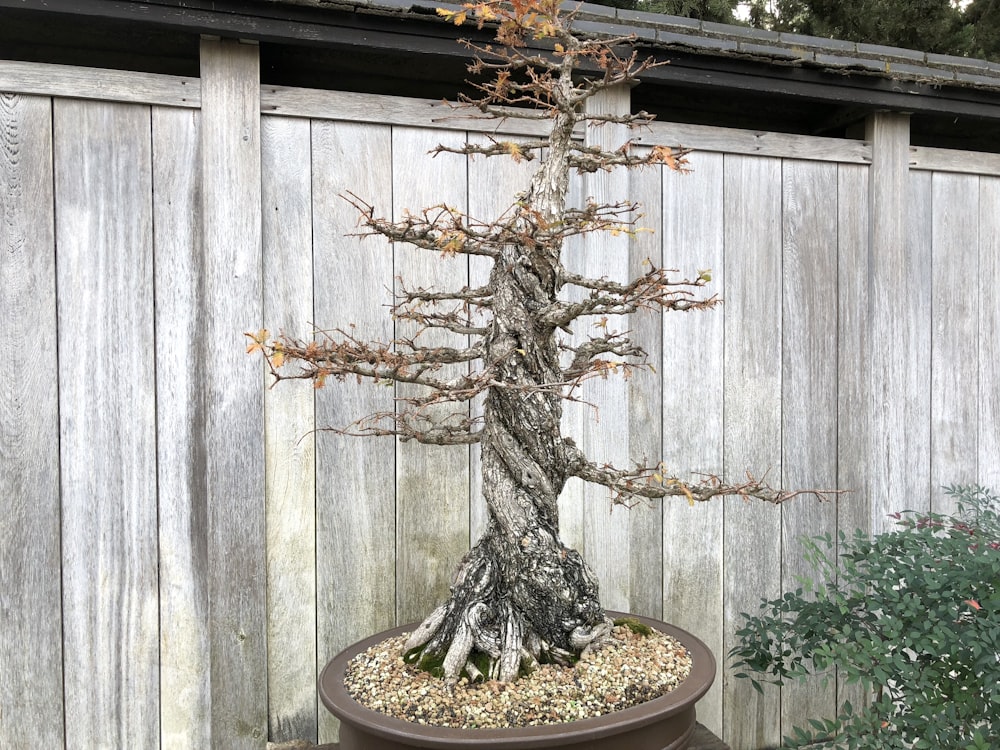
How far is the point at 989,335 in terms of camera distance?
2.56 m

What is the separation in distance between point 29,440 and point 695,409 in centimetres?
182

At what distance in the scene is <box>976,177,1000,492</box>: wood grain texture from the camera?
2545mm

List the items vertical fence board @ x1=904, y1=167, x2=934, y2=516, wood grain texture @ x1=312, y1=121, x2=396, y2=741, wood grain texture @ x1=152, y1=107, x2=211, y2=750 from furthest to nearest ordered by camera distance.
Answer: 1. vertical fence board @ x1=904, y1=167, x2=934, y2=516
2. wood grain texture @ x1=312, y1=121, x2=396, y2=741
3. wood grain texture @ x1=152, y1=107, x2=211, y2=750

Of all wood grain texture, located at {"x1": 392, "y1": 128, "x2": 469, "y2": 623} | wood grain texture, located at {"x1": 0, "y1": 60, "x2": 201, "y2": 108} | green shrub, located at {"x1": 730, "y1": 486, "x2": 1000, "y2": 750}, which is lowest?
green shrub, located at {"x1": 730, "y1": 486, "x2": 1000, "y2": 750}

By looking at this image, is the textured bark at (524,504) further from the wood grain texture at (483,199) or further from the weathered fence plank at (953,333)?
the weathered fence plank at (953,333)

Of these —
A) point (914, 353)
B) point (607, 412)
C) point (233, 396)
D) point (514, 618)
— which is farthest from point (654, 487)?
point (914, 353)

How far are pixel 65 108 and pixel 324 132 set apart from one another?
0.62 m

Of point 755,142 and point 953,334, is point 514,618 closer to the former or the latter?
point 755,142

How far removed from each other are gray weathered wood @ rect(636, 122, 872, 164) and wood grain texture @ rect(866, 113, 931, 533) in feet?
0.30

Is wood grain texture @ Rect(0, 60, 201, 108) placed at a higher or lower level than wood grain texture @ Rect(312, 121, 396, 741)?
higher

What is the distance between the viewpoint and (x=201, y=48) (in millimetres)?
1811

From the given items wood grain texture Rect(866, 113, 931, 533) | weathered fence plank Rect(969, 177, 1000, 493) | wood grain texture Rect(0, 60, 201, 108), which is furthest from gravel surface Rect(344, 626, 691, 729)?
weathered fence plank Rect(969, 177, 1000, 493)

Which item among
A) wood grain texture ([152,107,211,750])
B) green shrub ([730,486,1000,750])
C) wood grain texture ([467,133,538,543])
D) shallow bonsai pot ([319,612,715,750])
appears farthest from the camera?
wood grain texture ([467,133,538,543])

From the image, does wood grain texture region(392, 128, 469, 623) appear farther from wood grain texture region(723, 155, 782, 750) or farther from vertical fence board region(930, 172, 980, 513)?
vertical fence board region(930, 172, 980, 513)
